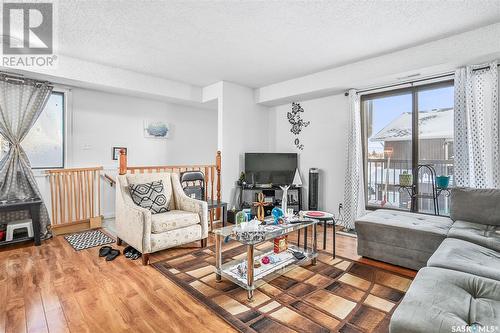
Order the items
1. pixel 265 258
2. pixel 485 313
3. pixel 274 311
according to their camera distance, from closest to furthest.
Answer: pixel 485 313 < pixel 274 311 < pixel 265 258

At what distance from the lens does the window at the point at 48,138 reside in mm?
3788

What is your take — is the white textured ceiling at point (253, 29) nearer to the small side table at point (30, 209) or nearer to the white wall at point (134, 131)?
the white wall at point (134, 131)

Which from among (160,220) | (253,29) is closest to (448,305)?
(160,220)

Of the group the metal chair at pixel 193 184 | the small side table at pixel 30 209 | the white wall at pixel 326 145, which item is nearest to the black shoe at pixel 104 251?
the small side table at pixel 30 209

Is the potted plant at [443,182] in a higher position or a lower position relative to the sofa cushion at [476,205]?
higher

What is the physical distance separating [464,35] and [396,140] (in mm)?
1511

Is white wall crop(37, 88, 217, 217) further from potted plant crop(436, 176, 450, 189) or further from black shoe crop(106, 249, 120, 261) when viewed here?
potted plant crop(436, 176, 450, 189)

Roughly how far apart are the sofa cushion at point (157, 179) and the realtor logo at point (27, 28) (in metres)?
1.79

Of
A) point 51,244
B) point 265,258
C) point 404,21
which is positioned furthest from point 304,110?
point 51,244

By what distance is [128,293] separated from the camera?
219cm

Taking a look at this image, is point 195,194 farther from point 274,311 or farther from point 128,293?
point 274,311

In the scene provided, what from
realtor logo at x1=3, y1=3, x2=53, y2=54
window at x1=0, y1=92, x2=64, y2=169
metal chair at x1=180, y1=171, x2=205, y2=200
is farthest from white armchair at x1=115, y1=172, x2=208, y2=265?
realtor logo at x1=3, y1=3, x2=53, y2=54

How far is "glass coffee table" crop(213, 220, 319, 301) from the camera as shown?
211 cm

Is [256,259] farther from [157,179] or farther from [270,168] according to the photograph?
[270,168]
